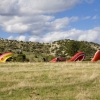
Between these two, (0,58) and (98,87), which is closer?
(98,87)

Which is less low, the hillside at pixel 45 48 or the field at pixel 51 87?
the hillside at pixel 45 48

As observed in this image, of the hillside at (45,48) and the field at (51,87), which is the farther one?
the hillside at (45,48)

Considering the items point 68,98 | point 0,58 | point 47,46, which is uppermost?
point 47,46

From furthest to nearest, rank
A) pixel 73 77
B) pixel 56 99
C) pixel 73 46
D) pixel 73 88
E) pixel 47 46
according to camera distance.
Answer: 1. pixel 47 46
2. pixel 73 46
3. pixel 73 77
4. pixel 73 88
5. pixel 56 99

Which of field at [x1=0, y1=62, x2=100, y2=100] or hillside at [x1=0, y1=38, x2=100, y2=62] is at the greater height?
hillside at [x1=0, y1=38, x2=100, y2=62]

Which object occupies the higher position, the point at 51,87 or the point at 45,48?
the point at 45,48

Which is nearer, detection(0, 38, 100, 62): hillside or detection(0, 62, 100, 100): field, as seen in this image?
detection(0, 62, 100, 100): field

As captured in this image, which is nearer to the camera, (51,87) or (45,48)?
(51,87)

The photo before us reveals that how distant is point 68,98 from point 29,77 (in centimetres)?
753

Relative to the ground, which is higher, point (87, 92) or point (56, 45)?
point (56, 45)

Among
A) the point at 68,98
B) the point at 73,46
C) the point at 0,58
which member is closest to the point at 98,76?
the point at 68,98

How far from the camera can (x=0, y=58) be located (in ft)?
153

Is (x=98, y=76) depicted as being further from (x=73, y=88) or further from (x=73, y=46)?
(x=73, y=46)

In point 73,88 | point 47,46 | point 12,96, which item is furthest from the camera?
point 47,46
